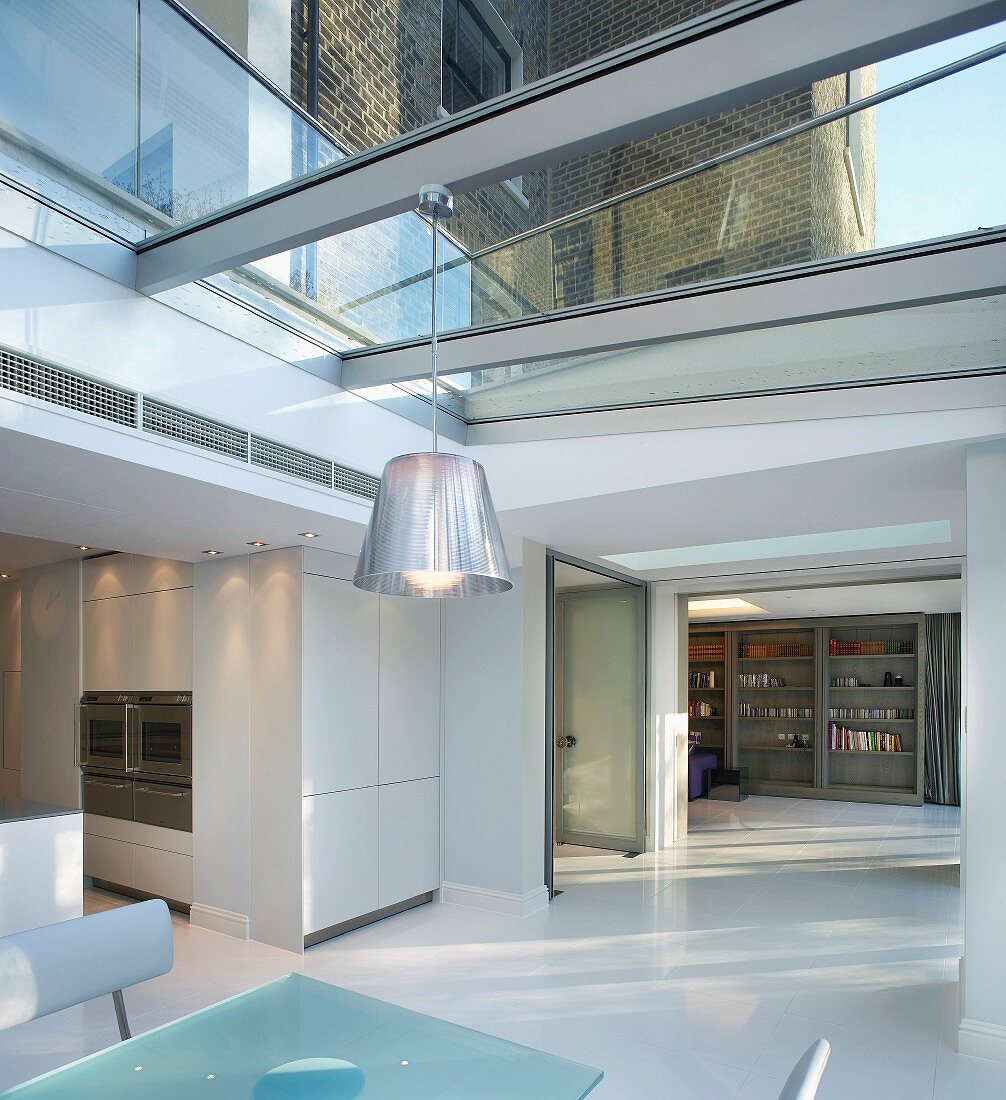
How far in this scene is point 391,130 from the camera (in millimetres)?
6781

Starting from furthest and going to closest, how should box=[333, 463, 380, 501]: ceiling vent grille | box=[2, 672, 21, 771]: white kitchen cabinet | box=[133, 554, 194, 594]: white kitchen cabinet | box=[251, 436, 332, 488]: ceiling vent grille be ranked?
box=[2, 672, 21, 771]: white kitchen cabinet, box=[133, 554, 194, 594]: white kitchen cabinet, box=[333, 463, 380, 501]: ceiling vent grille, box=[251, 436, 332, 488]: ceiling vent grille

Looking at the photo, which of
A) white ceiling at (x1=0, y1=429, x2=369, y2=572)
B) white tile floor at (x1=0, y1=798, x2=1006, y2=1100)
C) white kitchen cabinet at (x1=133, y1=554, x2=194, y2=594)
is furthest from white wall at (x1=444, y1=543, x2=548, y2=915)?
white kitchen cabinet at (x1=133, y1=554, x2=194, y2=594)

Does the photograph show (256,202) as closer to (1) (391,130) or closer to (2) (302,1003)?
(2) (302,1003)

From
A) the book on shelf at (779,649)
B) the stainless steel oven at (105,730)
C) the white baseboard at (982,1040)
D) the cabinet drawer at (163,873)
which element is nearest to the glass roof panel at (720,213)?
the white baseboard at (982,1040)

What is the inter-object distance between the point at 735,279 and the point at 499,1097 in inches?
106

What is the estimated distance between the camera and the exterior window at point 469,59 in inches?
296

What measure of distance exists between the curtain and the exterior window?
8112 millimetres

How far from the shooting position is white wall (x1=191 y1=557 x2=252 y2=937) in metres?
5.21

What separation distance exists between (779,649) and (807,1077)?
10475 millimetres

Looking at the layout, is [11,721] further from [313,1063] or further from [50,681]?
[313,1063]

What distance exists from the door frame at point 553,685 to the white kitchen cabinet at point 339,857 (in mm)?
1224

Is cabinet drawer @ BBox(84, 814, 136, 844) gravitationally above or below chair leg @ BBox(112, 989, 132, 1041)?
below

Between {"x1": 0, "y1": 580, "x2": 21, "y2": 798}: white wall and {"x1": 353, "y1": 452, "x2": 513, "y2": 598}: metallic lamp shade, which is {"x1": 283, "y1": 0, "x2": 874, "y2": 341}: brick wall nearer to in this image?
{"x1": 353, "y1": 452, "x2": 513, "y2": 598}: metallic lamp shade

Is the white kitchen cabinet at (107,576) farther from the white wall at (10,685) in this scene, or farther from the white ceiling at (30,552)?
the white wall at (10,685)
